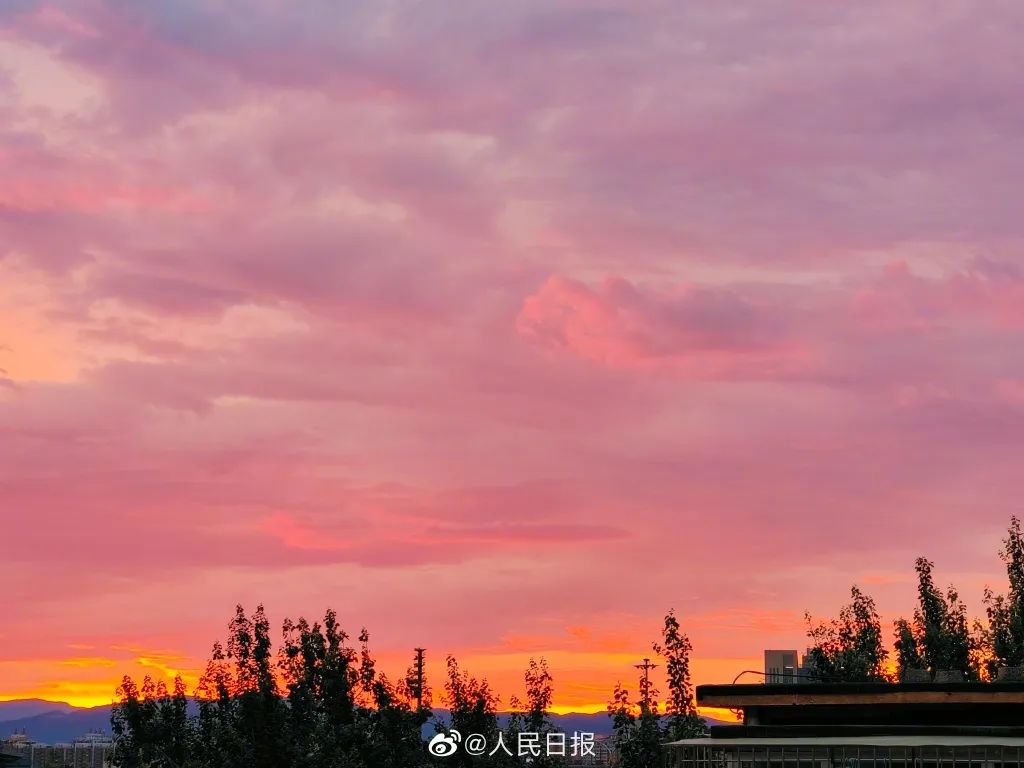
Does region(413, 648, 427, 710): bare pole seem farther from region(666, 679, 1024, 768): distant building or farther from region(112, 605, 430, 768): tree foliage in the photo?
region(666, 679, 1024, 768): distant building

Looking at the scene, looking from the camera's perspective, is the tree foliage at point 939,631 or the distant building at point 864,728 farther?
the tree foliage at point 939,631

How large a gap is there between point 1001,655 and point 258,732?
59.1 m

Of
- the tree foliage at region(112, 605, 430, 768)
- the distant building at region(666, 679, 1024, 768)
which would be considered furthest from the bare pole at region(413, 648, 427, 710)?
the distant building at region(666, 679, 1024, 768)

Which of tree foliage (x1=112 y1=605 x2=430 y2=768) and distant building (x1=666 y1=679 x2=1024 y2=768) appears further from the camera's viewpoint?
tree foliage (x1=112 y1=605 x2=430 y2=768)

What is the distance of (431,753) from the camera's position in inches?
4616

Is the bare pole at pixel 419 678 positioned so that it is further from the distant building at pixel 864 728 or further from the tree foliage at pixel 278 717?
the distant building at pixel 864 728

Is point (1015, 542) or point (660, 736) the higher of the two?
point (1015, 542)

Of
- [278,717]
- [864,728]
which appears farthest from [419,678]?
[864,728]

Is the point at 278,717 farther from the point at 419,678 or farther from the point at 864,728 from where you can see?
the point at 864,728

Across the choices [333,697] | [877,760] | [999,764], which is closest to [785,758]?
[877,760]

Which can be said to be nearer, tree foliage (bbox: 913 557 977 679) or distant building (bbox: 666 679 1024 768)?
distant building (bbox: 666 679 1024 768)

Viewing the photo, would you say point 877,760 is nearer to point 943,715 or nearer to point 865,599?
point 943,715

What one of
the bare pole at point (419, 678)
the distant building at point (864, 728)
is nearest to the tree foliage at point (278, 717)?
the bare pole at point (419, 678)

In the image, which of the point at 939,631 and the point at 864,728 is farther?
the point at 939,631
